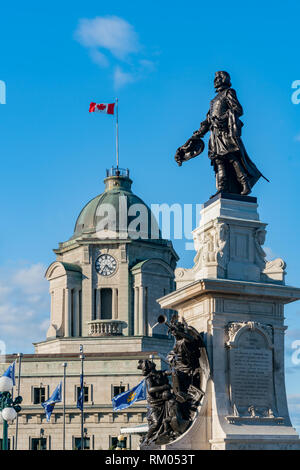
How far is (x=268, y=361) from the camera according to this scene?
20.6 m

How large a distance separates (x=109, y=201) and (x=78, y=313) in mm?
11171

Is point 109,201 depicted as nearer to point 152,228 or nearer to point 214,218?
point 152,228

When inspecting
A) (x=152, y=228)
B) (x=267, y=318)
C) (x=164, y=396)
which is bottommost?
(x=164, y=396)

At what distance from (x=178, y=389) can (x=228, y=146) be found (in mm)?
5983

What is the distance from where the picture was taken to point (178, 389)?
797 inches

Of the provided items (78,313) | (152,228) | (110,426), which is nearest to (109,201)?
(152,228)

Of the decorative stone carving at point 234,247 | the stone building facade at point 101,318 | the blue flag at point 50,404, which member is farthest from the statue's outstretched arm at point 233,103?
the stone building facade at point 101,318

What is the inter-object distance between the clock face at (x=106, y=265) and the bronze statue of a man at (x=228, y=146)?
210 feet

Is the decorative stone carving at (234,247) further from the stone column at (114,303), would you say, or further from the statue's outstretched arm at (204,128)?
the stone column at (114,303)

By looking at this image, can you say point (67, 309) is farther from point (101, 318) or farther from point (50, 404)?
point (50, 404)

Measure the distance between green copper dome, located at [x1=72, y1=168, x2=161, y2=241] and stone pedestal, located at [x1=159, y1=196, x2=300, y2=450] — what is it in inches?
2561

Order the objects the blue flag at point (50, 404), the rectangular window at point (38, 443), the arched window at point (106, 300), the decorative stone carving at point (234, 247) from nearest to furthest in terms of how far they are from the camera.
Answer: the decorative stone carving at point (234, 247) < the blue flag at point (50, 404) < the rectangular window at point (38, 443) < the arched window at point (106, 300)

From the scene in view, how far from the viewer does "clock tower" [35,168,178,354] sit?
275 feet

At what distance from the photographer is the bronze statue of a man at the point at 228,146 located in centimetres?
2197
